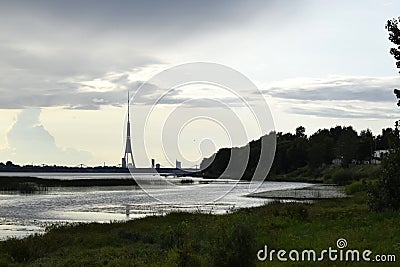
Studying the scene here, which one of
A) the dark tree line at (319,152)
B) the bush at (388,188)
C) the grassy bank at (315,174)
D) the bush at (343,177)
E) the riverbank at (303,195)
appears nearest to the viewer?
the bush at (388,188)

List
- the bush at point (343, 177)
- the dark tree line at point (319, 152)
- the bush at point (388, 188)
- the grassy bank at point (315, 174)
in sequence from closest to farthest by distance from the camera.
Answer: the bush at point (388, 188) → the bush at point (343, 177) → the grassy bank at point (315, 174) → the dark tree line at point (319, 152)

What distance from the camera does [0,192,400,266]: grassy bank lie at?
51.3ft

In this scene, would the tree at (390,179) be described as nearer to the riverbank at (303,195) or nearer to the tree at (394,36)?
the tree at (394,36)

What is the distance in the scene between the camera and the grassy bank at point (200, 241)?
15.6m

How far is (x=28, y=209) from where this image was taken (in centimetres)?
5500

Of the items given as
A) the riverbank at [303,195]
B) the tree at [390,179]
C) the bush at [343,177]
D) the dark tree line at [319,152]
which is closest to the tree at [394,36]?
the tree at [390,179]

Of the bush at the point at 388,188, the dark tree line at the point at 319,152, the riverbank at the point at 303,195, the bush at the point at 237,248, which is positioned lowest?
the riverbank at the point at 303,195

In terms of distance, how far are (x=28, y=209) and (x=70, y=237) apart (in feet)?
87.1

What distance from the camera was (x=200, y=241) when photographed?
2559cm

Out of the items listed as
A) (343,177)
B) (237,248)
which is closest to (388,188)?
(237,248)

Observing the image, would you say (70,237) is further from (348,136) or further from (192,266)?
(348,136)

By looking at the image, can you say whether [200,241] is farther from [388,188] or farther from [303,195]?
[303,195]

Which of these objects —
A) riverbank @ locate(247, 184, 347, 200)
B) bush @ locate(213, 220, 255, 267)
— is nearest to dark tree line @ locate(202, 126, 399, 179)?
riverbank @ locate(247, 184, 347, 200)

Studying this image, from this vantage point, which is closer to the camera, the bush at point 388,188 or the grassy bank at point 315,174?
the bush at point 388,188
